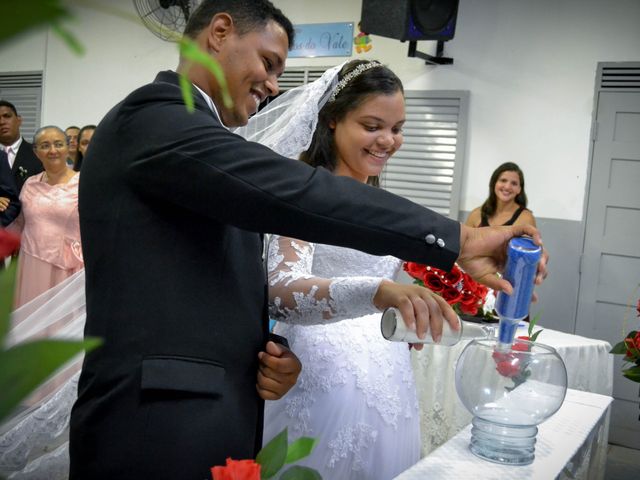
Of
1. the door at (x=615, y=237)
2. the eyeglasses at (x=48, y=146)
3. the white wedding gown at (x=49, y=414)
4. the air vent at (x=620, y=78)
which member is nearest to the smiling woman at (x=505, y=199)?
the door at (x=615, y=237)

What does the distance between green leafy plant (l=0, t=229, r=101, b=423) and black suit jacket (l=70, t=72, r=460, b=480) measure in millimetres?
612

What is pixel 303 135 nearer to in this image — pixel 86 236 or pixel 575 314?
pixel 86 236

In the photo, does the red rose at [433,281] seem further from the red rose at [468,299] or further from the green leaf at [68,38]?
the green leaf at [68,38]

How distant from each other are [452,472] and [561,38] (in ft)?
15.0

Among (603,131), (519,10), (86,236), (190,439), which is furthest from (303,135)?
(519,10)

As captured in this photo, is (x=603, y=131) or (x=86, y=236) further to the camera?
(x=603, y=131)

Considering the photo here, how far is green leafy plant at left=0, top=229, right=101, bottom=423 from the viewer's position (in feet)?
0.69

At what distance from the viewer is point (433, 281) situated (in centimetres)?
243

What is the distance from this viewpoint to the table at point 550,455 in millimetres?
1233

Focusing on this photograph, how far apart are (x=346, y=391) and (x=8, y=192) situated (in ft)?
12.4

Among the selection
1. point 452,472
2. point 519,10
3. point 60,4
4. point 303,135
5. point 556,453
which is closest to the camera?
point 60,4

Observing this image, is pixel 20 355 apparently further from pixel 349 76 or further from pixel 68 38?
pixel 349 76

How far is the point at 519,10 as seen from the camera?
530 cm

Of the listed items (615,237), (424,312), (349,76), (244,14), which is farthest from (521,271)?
(615,237)
